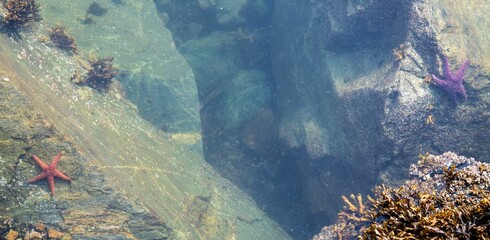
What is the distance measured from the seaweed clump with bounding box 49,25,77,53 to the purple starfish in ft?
26.2

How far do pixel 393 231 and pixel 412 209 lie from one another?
0.17m

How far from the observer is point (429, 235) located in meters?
1.42

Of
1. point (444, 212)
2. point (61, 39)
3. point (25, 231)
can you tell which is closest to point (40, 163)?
point (25, 231)

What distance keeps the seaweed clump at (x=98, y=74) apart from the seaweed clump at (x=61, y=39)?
55 centimetres

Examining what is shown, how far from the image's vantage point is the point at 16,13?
5637 millimetres

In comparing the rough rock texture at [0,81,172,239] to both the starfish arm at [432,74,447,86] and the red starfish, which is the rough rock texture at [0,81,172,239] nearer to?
the red starfish

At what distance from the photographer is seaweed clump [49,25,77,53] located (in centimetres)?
682

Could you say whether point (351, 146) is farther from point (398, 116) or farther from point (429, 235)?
point (429, 235)

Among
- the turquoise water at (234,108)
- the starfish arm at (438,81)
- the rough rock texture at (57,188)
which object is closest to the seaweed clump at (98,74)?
the turquoise water at (234,108)

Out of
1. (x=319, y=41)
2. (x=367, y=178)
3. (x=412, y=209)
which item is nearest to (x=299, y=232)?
(x=367, y=178)

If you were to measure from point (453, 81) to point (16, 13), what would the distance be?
842 centimetres

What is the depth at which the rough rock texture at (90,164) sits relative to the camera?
4.58m

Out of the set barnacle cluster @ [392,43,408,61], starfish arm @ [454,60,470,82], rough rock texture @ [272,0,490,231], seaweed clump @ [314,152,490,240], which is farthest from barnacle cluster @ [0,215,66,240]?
starfish arm @ [454,60,470,82]

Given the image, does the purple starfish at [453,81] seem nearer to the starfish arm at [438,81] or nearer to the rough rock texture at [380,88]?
the starfish arm at [438,81]
